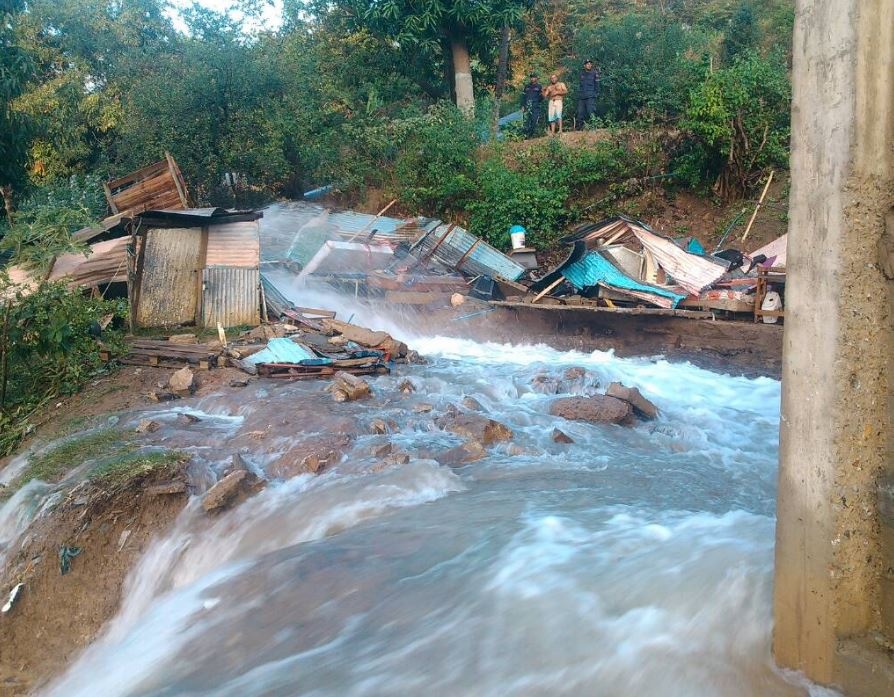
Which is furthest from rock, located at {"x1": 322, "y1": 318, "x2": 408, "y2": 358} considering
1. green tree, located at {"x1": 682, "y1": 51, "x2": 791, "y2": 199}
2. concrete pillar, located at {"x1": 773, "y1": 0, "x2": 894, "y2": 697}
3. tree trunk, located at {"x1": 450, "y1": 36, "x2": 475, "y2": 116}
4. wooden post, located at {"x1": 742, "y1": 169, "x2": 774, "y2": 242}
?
tree trunk, located at {"x1": 450, "y1": 36, "x2": 475, "y2": 116}

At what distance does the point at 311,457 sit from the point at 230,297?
5.50 meters

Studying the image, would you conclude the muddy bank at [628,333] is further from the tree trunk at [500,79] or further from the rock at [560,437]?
the tree trunk at [500,79]

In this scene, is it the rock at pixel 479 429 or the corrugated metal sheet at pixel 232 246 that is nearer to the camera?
the rock at pixel 479 429

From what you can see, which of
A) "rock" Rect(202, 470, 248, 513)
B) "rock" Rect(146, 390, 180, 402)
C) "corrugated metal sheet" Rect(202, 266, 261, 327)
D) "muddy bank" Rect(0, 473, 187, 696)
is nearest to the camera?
"muddy bank" Rect(0, 473, 187, 696)

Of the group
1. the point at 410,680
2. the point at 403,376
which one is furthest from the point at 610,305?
the point at 410,680

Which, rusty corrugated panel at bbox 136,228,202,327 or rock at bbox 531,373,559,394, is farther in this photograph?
rusty corrugated panel at bbox 136,228,202,327

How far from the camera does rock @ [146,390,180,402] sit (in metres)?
8.07

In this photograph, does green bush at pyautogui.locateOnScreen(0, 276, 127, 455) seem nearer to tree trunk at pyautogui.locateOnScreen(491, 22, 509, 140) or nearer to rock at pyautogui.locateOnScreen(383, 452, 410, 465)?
rock at pyautogui.locateOnScreen(383, 452, 410, 465)

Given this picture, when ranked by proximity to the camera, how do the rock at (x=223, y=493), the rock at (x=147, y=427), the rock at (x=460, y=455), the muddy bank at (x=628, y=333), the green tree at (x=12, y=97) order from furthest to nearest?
the muddy bank at (x=628, y=333) < the green tree at (x=12, y=97) < the rock at (x=147, y=427) < the rock at (x=460, y=455) < the rock at (x=223, y=493)

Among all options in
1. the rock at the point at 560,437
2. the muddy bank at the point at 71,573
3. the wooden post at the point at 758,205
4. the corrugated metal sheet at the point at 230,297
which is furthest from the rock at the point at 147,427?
the wooden post at the point at 758,205

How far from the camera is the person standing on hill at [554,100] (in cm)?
1877

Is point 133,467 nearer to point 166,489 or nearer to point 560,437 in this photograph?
point 166,489

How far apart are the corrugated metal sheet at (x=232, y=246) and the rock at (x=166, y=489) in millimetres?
6207

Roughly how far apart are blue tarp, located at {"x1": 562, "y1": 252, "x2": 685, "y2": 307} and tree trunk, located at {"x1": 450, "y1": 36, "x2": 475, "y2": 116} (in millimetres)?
8761
